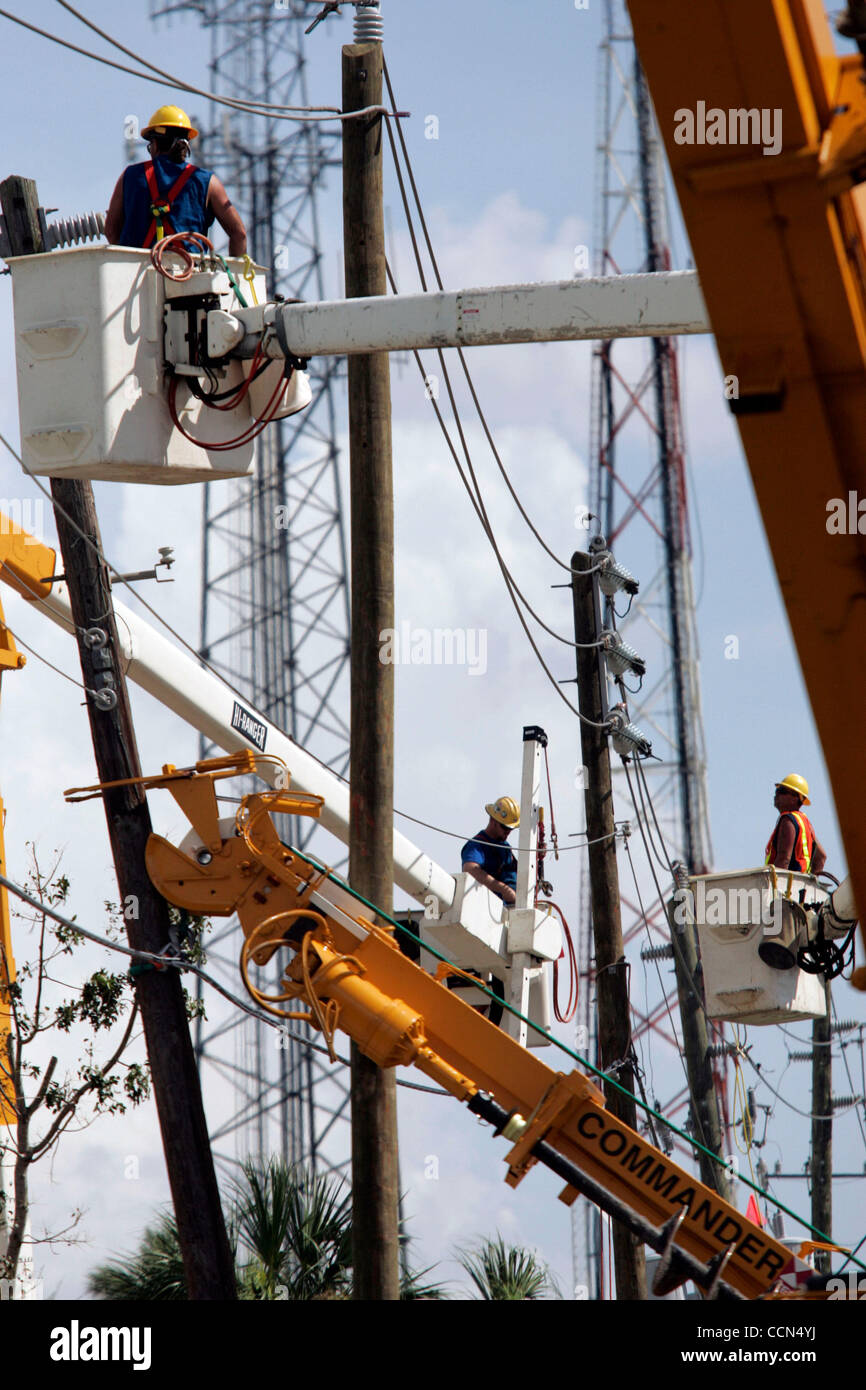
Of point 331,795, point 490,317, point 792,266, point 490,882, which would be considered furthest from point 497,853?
point 792,266

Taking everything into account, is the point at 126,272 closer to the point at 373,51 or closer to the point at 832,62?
the point at 373,51

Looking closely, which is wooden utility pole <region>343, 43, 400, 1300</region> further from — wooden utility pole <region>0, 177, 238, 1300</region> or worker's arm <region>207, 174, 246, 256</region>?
wooden utility pole <region>0, 177, 238, 1300</region>

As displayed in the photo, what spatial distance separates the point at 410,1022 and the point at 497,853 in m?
6.18

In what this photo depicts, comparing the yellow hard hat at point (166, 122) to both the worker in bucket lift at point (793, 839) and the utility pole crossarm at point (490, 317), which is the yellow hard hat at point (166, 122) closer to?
the utility pole crossarm at point (490, 317)

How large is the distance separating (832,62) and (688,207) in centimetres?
42

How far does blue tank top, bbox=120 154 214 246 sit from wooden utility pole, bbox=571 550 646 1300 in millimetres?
7237

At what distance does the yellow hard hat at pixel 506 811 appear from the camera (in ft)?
53.9

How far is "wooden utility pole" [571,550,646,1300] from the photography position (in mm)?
16031

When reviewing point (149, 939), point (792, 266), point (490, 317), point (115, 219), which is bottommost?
point (792, 266)

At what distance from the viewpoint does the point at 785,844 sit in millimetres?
13109

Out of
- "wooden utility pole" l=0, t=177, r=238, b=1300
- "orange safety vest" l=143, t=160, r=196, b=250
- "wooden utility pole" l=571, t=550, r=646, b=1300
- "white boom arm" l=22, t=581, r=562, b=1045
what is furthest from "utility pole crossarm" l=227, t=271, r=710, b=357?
"wooden utility pole" l=571, t=550, r=646, b=1300

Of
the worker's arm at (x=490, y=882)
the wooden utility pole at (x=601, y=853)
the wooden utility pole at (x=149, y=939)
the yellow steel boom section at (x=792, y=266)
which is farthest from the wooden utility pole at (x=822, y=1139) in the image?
the yellow steel boom section at (x=792, y=266)

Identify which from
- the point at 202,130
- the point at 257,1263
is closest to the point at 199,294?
the point at 257,1263

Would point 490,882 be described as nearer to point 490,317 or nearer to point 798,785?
point 798,785
